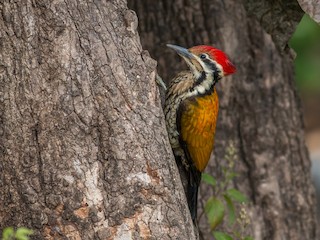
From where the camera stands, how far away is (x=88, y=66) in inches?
189

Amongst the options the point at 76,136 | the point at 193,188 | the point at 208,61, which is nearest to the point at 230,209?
the point at 193,188

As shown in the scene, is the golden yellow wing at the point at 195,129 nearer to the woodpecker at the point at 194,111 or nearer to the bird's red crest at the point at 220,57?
the woodpecker at the point at 194,111

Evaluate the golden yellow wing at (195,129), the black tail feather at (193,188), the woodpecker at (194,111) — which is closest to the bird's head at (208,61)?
the woodpecker at (194,111)

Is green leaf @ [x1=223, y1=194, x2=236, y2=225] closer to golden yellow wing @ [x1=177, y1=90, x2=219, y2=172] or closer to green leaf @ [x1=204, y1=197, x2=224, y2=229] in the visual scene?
green leaf @ [x1=204, y1=197, x2=224, y2=229]

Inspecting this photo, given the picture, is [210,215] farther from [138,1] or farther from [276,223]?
[138,1]

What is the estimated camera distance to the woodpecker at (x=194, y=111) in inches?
227

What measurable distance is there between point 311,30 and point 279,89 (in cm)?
523

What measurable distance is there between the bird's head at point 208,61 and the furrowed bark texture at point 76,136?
984mm

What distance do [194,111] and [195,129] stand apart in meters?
0.12

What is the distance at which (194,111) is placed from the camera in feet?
19.0

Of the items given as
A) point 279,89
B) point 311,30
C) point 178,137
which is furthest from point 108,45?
point 311,30

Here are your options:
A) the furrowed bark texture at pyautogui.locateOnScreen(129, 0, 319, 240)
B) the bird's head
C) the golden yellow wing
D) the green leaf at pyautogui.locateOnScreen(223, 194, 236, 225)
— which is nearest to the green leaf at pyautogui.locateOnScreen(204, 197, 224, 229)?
the green leaf at pyautogui.locateOnScreen(223, 194, 236, 225)

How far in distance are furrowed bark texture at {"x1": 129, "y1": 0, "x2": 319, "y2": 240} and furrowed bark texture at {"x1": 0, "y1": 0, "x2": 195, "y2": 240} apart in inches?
80.9

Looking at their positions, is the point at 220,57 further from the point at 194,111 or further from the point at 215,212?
the point at 215,212
